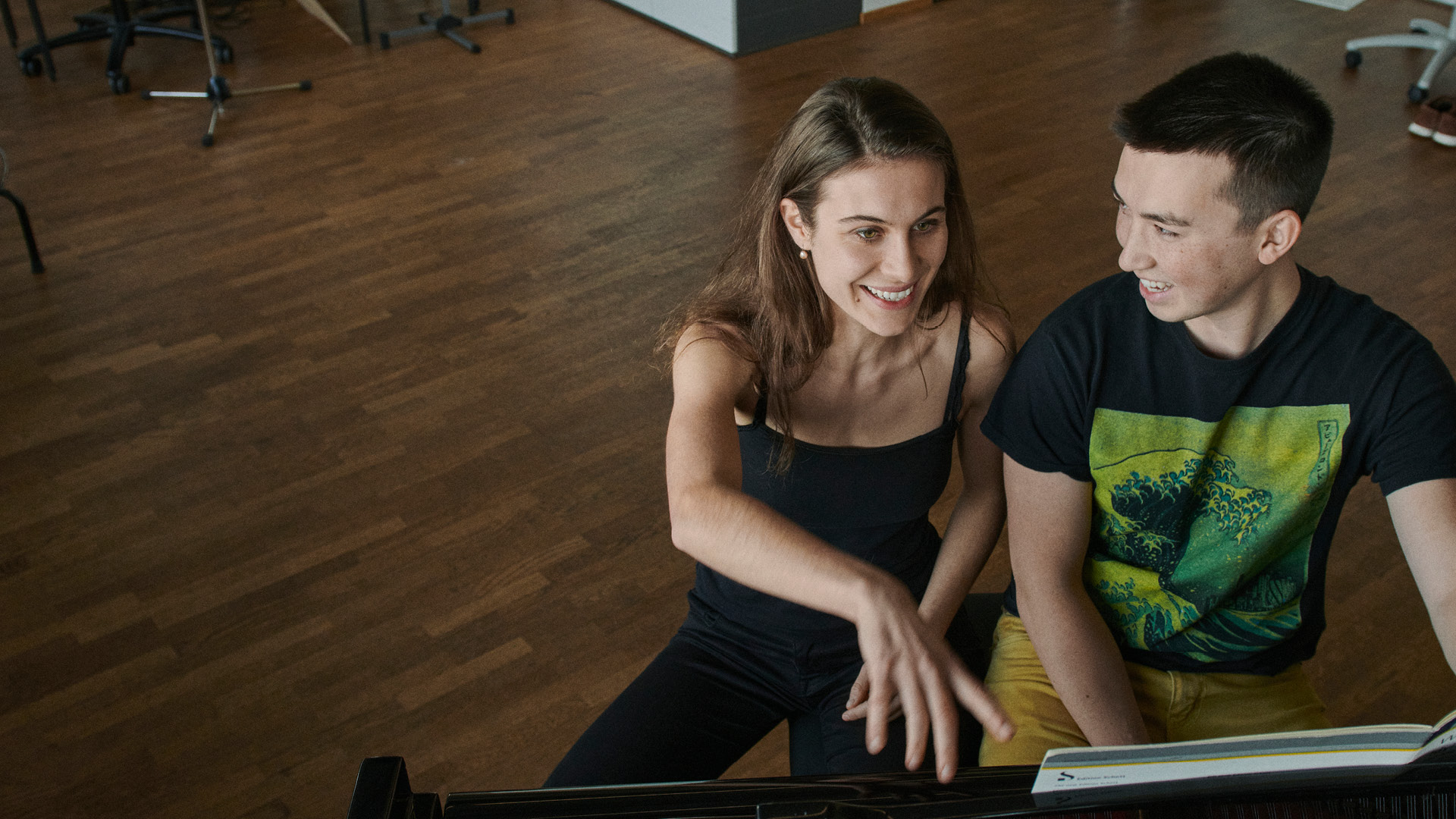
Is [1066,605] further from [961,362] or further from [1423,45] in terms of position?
[1423,45]

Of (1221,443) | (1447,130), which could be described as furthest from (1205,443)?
(1447,130)

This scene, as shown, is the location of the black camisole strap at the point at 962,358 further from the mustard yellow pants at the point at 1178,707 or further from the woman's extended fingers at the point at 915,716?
the woman's extended fingers at the point at 915,716

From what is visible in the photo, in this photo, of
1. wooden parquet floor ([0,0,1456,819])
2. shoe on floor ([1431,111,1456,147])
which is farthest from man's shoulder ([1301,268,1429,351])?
shoe on floor ([1431,111,1456,147])

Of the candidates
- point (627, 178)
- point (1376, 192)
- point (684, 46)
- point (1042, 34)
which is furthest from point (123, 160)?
point (1376, 192)

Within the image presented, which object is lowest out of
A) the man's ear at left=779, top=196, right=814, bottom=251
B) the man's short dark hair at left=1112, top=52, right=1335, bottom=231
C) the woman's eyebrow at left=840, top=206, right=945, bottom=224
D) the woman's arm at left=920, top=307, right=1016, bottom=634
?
the woman's arm at left=920, top=307, right=1016, bottom=634

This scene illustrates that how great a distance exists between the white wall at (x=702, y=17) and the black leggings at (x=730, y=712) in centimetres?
420

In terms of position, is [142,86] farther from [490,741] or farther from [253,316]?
[490,741]

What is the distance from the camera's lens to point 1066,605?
1568 mm

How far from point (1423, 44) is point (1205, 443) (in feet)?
15.6

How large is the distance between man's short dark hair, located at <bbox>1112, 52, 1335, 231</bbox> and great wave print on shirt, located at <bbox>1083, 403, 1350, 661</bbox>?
274 millimetres

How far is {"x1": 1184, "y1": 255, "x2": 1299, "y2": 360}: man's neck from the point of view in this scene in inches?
58.8

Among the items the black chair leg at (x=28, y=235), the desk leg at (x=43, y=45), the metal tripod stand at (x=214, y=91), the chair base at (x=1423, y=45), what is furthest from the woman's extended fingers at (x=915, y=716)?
the desk leg at (x=43, y=45)

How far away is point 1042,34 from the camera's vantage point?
5.77 m

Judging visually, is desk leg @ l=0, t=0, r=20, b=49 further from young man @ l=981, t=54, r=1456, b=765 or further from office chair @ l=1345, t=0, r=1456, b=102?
office chair @ l=1345, t=0, r=1456, b=102
